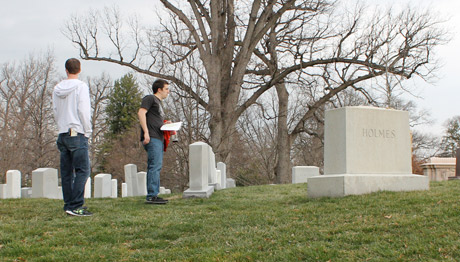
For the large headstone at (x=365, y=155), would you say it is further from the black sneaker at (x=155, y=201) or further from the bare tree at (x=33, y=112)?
the bare tree at (x=33, y=112)

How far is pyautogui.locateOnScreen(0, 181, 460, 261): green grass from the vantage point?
4.29 metres

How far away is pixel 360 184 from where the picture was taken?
24.6 ft

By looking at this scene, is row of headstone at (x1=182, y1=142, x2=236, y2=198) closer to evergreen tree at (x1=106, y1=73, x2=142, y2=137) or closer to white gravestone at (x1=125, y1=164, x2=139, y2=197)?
white gravestone at (x1=125, y1=164, x2=139, y2=197)

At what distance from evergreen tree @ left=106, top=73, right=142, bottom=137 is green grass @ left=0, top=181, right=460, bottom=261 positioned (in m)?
41.4

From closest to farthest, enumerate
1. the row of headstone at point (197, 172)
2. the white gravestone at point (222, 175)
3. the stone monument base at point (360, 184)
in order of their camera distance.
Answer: the stone monument base at point (360, 184) < the row of headstone at point (197, 172) < the white gravestone at point (222, 175)

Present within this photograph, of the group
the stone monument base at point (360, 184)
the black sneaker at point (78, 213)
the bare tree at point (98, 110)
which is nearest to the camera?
the black sneaker at point (78, 213)

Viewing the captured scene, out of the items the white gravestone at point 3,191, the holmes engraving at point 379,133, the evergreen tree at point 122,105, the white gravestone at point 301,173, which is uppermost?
the evergreen tree at point 122,105

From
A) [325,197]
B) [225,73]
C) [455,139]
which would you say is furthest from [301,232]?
[455,139]

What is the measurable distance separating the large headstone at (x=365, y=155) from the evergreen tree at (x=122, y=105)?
4033cm

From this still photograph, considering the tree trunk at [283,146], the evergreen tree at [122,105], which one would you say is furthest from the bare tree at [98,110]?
the tree trunk at [283,146]

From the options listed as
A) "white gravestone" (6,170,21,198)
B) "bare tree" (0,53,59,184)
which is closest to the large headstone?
"white gravestone" (6,170,21,198)

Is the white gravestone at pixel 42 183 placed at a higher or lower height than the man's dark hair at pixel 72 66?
lower

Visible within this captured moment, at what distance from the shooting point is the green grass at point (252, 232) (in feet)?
14.1

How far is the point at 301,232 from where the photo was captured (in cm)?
504
